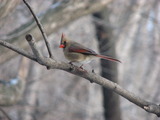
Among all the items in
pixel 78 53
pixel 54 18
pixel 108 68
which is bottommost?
pixel 108 68

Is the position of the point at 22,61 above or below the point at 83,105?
above

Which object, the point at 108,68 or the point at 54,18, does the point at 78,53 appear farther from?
the point at 108,68

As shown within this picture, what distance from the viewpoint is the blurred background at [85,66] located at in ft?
16.8

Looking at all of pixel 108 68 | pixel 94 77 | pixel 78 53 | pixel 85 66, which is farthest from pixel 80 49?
pixel 85 66

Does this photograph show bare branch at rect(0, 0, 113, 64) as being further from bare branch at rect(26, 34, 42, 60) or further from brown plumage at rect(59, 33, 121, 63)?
bare branch at rect(26, 34, 42, 60)

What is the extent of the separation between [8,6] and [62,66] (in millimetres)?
1487

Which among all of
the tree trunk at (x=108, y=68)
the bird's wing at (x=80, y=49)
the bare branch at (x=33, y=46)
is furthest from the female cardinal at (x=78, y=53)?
the tree trunk at (x=108, y=68)

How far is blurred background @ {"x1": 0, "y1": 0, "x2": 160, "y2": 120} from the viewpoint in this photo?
5.12m

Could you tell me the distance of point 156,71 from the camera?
583 inches

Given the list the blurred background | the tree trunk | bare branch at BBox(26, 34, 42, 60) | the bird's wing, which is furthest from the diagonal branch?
the tree trunk

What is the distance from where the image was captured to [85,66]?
28.8 ft

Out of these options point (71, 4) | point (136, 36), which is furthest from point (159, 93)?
point (71, 4)

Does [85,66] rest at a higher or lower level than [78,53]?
lower

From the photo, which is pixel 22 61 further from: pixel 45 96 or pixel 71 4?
pixel 45 96
